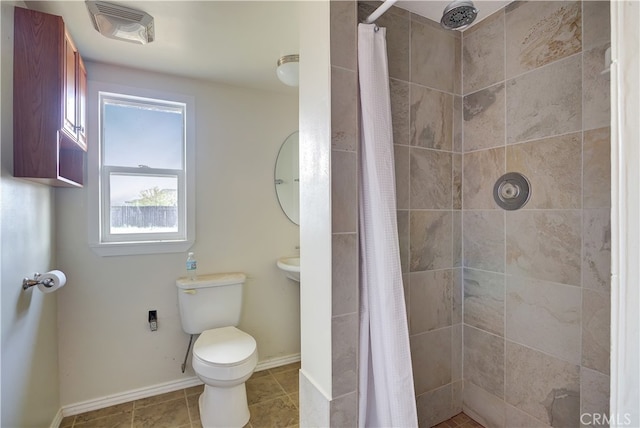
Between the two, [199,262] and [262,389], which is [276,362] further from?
[199,262]

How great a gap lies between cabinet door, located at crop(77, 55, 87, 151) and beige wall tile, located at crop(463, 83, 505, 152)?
6.86 ft

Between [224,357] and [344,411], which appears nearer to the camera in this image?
[344,411]

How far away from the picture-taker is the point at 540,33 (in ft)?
4.36

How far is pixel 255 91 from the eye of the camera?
231 cm

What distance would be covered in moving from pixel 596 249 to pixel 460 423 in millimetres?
1106

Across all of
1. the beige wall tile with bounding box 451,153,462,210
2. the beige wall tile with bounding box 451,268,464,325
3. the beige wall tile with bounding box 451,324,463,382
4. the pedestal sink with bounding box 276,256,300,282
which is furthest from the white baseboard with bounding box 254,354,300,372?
the beige wall tile with bounding box 451,153,462,210

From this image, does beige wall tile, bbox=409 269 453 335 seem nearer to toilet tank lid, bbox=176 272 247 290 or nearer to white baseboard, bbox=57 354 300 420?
toilet tank lid, bbox=176 272 247 290

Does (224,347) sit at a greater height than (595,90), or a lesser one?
lesser

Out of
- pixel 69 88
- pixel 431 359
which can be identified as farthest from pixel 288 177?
pixel 431 359

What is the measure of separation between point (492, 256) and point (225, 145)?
1888mm

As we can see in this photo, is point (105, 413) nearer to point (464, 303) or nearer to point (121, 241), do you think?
point (121, 241)

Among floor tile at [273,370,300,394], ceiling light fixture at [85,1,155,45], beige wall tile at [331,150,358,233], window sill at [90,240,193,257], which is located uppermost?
ceiling light fixture at [85,1,155,45]

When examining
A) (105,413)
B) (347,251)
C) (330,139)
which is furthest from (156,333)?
(330,139)

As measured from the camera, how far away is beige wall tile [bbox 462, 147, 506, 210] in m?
1.49
